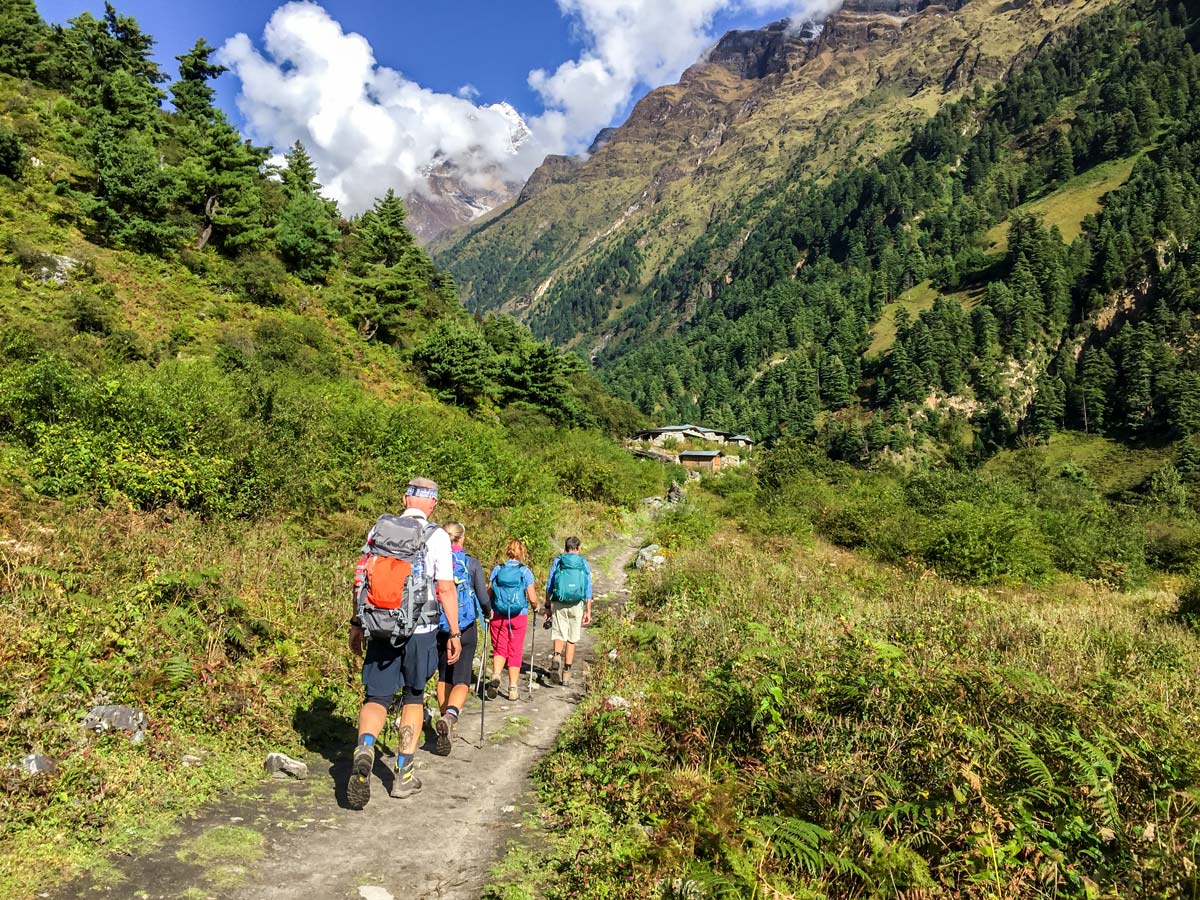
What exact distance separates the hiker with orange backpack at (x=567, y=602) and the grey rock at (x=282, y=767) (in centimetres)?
437

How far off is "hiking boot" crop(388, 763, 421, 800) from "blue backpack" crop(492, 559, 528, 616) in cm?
288

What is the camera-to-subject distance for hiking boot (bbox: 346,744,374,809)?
4.68 m

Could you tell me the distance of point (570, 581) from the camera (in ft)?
30.1

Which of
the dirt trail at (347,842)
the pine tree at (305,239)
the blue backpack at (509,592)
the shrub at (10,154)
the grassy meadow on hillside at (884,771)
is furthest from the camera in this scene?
the pine tree at (305,239)

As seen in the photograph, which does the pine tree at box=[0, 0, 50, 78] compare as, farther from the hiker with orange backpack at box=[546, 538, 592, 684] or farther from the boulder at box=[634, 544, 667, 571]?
the hiker with orange backpack at box=[546, 538, 592, 684]

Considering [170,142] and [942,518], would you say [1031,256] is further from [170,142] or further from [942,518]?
[170,142]

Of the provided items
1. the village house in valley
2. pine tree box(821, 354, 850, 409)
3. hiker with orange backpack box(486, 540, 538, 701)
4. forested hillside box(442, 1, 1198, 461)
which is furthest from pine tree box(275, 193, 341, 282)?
pine tree box(821, 354, 850, 409)

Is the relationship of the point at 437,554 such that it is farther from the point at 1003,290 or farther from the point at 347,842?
the point at 1003,290

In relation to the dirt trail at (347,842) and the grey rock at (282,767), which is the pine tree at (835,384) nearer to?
the dirt trail at (347,842)

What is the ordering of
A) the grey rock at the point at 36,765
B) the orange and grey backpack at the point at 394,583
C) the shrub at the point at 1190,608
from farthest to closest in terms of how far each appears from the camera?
the shrub at the point at 1190,608, the orange and grey backpack at the point at 394,583, the grey rock at the point at 36,765

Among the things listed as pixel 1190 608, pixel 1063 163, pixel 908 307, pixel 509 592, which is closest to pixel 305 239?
pixel 509 592

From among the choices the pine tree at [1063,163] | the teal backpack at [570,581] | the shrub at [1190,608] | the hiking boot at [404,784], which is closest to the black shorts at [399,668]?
the hiking boot at [404,784]

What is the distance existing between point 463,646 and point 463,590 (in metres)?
0.65

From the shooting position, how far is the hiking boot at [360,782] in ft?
15.4
